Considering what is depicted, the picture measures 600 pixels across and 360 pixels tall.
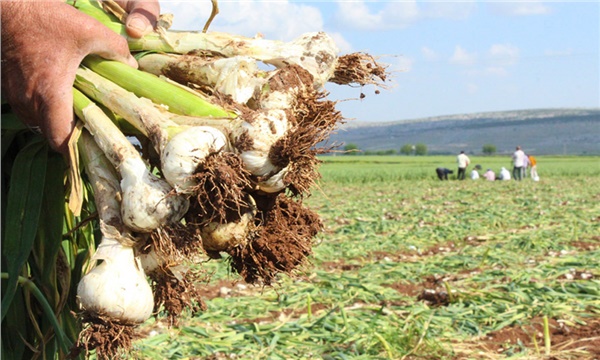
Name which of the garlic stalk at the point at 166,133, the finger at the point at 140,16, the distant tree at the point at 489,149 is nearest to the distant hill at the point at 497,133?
the distant tree at the point at 489,149

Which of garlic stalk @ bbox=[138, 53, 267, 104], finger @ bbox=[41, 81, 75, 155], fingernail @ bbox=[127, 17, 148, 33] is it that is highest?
fingernail @ bbox=[127, 17, 148, 33]

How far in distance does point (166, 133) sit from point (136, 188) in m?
0.15

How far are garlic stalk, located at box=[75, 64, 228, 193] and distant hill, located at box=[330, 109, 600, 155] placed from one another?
125 m

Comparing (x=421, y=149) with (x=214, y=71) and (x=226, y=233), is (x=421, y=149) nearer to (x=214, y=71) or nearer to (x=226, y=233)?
(x=214, y=71)

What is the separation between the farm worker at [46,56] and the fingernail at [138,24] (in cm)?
14

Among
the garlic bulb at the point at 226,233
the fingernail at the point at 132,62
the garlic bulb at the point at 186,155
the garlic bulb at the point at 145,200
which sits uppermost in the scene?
the fingernail at the point at 132,62

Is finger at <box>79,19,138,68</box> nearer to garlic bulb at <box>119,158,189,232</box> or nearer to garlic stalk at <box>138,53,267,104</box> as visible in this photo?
garlic stalk at <box>138,53,267,104</box>

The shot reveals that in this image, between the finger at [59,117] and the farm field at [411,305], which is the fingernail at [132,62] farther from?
the farm field at [411,305]

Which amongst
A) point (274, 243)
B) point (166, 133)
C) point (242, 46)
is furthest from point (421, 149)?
point (166, 133)

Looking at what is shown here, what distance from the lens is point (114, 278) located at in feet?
5.59

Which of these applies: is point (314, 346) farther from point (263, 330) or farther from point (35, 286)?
point (35, 286)

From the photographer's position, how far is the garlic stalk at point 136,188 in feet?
5.51

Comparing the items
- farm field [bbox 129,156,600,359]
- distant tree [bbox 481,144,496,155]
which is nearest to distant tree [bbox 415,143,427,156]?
distant tree [bbox 481,144,496,155]

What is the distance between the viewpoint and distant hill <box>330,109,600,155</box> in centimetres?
13650
